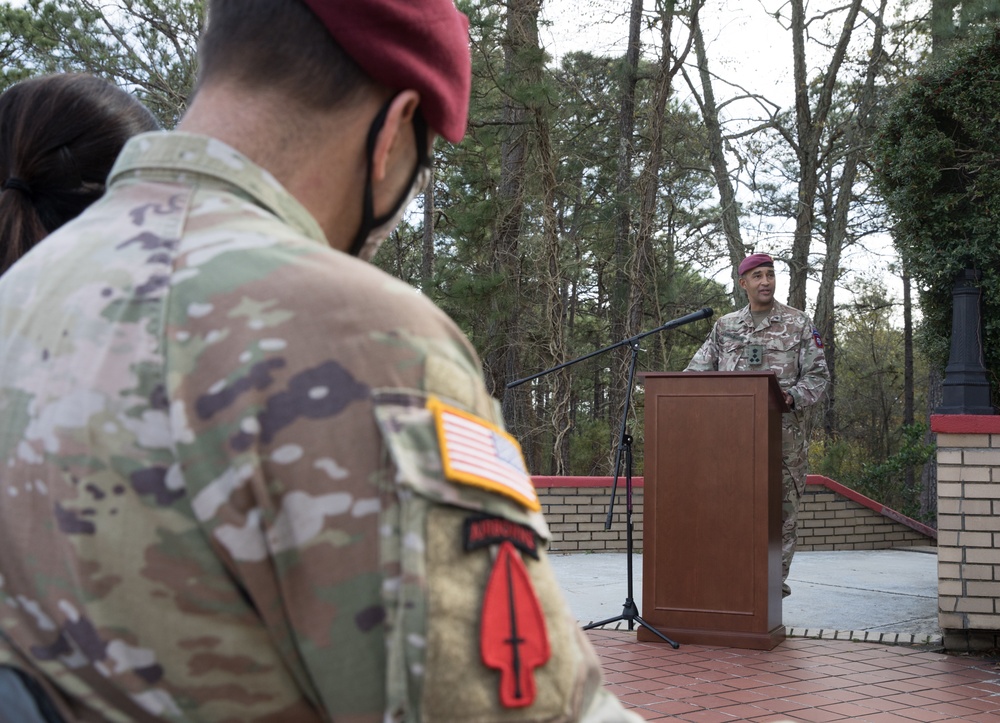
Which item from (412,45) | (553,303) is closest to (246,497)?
(412,45)

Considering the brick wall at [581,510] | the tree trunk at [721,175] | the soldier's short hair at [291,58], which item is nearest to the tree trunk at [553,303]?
the brick wall at [581,510]

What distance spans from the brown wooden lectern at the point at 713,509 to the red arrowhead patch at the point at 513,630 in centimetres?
484

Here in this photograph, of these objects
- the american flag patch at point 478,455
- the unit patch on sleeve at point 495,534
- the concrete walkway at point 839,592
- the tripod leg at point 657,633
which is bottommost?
the concrete walkway at point 839,592

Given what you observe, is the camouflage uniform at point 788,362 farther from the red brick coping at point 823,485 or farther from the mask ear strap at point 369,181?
the mask ear strap at point 369,181

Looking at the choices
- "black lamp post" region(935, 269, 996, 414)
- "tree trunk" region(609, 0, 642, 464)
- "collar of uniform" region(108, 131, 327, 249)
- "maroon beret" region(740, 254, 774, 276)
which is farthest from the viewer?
"tree trunk" region(609, 0, 642, 464)

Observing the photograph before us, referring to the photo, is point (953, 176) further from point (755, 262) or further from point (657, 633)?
point (657, 633)

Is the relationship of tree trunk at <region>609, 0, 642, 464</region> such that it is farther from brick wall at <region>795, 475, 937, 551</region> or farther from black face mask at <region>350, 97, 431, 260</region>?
black face mask at <region>350, 97, 431, 260</region>

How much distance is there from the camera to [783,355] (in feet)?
20.8

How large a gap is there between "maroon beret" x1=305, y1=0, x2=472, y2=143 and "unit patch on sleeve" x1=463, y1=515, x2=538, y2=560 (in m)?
0.39

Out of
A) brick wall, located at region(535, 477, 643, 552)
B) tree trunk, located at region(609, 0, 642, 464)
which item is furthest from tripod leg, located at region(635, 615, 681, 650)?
tree trunk, located at region(609, 0, 642, 464)

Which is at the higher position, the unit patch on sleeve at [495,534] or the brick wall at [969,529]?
the unit patch on sleeve at [495,534]

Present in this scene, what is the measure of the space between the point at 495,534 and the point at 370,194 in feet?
1.16

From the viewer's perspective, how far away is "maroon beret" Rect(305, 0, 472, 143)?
32.4 inches

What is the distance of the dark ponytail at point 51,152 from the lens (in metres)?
1.50
